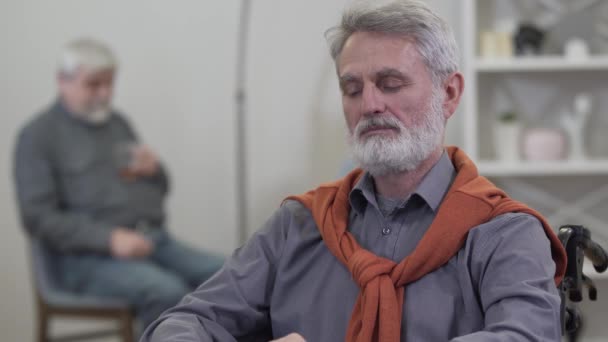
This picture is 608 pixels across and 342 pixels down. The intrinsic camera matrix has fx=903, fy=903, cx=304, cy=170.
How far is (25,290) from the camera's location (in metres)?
3.83

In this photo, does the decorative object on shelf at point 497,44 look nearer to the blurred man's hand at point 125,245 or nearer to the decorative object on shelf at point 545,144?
the decorative object on shelf at point 545,144

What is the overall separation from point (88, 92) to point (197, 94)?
61 centimetres

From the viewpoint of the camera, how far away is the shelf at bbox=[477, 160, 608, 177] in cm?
338

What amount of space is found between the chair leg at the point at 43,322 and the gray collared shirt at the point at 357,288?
166cm

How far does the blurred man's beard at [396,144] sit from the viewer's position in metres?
1.46

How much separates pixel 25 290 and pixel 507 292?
297 centimetres

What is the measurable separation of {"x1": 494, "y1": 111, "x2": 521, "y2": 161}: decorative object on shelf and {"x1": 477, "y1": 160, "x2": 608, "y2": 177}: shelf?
0.05 metres

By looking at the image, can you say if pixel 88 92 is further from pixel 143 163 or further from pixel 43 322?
pixel 43 322

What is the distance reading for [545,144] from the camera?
3412 millimetres

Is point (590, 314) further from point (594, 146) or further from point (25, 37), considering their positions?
point (25, 37)

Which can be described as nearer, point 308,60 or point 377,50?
point 377,50

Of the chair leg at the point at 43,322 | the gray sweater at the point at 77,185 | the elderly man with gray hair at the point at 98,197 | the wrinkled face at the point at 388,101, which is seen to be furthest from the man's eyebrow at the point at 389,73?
the chair leg at the point at 43,322

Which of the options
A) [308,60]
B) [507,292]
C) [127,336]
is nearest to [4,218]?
[127,336]

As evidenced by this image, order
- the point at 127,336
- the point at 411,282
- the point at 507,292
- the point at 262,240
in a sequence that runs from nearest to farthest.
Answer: the point at 507,292 → the point at 411,282 → the point at 262,240 → the point at 127,336
